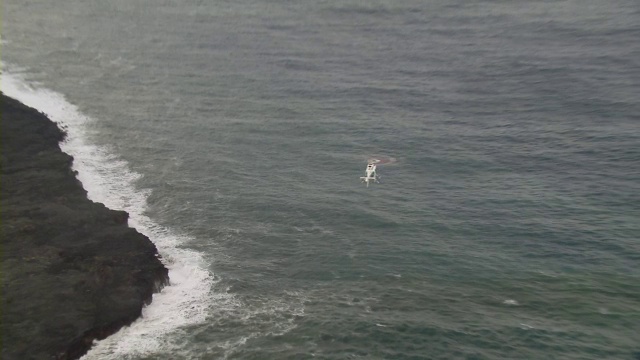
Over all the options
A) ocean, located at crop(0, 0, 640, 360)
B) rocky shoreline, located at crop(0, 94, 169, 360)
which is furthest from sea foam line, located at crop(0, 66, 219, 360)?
rocky shoreline, located at crop(0, 94, 169, 360)

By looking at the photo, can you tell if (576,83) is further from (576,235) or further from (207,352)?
(207,352)

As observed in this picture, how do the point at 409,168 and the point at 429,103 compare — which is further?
the point at 429,103

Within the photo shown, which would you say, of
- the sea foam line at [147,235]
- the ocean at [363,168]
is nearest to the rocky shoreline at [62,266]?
the sea foam line at [147,235]

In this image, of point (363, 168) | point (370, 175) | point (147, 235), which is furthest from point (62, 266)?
point (363, 168)

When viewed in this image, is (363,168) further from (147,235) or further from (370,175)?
(147,235)

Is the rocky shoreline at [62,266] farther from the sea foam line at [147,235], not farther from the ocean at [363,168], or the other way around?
the ocean at [363,168]

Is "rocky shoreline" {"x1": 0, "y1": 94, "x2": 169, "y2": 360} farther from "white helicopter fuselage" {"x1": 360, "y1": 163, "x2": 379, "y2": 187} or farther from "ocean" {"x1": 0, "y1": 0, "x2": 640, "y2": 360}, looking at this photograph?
"white helicopter fuselage" {"x1": 360, "y1": 163, "x2": 379, "y2": 187}

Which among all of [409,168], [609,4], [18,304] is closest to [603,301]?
[409,168]
